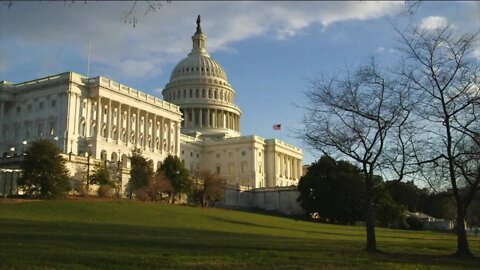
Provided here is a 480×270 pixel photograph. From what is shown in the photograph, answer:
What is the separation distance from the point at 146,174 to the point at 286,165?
8296 cm

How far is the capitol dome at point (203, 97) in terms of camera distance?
16500cm

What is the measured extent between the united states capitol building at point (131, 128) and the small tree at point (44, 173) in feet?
28.3

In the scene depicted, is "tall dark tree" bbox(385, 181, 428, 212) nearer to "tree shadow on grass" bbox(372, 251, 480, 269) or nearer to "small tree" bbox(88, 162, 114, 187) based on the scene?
"tree shadow on grass" bbox(372, 251, 480, 269)

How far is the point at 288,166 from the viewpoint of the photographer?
158625 mm

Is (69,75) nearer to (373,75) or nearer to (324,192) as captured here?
(324,192)

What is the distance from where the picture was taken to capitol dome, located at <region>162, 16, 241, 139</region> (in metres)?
165

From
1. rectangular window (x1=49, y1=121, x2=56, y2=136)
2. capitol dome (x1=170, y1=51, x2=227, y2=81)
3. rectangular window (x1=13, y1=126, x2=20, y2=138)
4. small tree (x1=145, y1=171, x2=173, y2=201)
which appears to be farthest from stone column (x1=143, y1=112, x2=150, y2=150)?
capitol dome (x1=170, y1=51, x2=227, y2=81)

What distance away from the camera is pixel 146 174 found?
261ft

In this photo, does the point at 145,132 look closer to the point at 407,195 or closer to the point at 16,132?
the point at 16,132

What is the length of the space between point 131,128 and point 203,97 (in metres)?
56.1

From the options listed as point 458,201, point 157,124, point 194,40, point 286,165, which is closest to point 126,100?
point 157,124

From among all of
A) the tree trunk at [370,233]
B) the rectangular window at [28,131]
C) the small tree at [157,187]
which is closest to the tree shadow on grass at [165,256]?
the tree trunk at [370,233]

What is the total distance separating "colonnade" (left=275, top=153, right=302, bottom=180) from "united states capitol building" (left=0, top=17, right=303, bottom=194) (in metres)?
0.30

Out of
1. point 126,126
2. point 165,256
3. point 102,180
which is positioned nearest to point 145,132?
point 126,126
